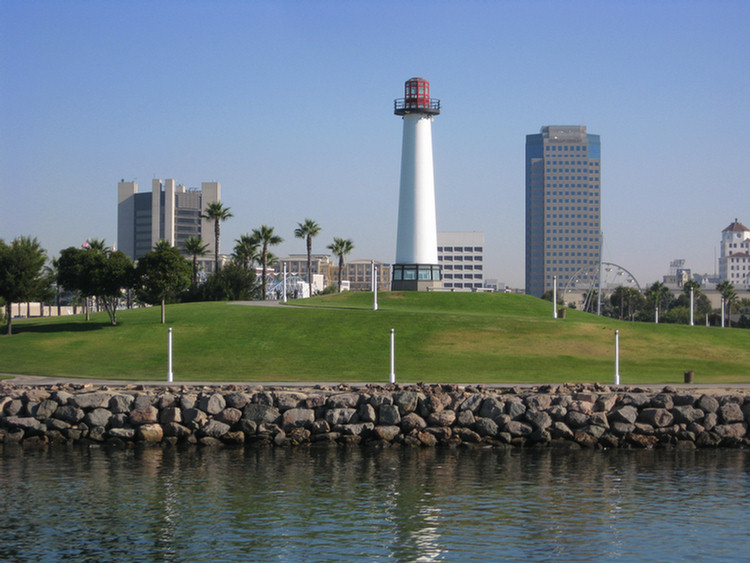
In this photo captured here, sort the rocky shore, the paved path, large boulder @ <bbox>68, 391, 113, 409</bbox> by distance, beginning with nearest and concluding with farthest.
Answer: the rocky shore
large boulder @ <bbox>68, 391, 113, 409</bbox>
the paved path

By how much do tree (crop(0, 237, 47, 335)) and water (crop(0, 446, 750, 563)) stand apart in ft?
117

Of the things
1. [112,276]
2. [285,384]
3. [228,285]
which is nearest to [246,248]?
[228,285]

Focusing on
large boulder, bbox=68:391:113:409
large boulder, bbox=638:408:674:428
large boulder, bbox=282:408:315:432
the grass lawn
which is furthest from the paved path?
large boulder, bbox=282:408:315:432

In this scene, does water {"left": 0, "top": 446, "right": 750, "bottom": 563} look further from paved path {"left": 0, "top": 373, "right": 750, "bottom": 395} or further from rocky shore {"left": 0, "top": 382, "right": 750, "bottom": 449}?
paved path {"left": 0, "top": 373, "right": 750, "bottom": 395}

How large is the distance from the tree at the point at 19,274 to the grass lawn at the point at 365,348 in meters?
2.62

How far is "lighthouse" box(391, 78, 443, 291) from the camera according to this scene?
8706cm

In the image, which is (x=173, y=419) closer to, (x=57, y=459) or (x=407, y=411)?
(x=57, y=459)

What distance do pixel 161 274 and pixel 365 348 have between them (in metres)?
19.1

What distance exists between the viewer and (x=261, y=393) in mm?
29750

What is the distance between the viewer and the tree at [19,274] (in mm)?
60781

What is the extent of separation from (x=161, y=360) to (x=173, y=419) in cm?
1917

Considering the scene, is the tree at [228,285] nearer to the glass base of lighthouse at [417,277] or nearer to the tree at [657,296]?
the glass base of lighthouse at [417,277]

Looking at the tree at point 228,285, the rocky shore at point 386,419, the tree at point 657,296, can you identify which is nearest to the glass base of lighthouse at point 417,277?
the tree at point 228,285

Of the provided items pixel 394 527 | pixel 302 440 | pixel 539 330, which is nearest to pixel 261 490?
pixel 394 527
